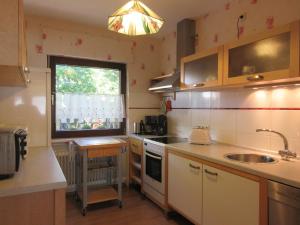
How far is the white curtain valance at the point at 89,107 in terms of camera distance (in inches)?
117

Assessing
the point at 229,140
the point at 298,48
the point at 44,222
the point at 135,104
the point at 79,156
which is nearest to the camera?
the point at 44,222

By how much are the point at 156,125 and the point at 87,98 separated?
1056 millimetres

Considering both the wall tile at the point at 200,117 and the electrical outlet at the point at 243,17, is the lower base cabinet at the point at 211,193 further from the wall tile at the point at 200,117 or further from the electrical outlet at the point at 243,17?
the electrical outlet at the point at 243,17

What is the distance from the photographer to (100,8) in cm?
251

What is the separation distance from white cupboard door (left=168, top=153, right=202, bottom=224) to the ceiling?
1.61 meters

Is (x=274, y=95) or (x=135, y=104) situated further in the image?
(x=135, y=104)

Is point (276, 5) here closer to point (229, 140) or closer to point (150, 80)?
point (229, 140)

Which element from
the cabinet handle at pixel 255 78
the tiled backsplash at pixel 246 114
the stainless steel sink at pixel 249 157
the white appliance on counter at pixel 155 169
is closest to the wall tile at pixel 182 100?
the tiled backsplash at pixel 246 114

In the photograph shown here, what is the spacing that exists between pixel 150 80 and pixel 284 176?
8.28ft

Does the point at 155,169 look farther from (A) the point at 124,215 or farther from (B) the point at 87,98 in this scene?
(B) the point at 87,98

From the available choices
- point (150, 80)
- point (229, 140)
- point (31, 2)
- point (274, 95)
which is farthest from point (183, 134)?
point (31, 2)

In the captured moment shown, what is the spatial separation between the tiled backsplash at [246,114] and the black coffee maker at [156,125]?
309mm

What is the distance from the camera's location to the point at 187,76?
249 cm

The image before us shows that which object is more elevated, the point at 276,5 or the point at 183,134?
the point at 276,5
